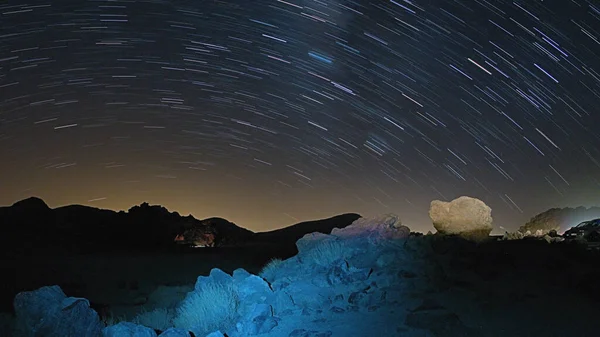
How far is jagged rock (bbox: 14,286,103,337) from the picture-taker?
7441 mm

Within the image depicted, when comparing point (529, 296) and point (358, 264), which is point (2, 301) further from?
point (529, 296)

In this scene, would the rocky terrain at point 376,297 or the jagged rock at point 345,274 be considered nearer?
the rocky terrain at point 376,297

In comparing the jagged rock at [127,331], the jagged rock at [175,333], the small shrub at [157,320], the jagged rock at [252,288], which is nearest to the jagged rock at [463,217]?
the jagged rock at [252,288]

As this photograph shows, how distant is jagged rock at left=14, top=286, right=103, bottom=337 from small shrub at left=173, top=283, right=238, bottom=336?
2070mm

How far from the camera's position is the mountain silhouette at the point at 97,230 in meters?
28.5

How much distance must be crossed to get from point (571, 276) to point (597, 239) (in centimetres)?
1546

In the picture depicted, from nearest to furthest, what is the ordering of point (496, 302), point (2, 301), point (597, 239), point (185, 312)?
1. point (496, 302)
2. point (185, 312)
3. point (2, 301)
4. point (597, 239)

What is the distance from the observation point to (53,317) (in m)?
7.55

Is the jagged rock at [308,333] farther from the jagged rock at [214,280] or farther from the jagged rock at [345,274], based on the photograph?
the jagged rock at [214,280]

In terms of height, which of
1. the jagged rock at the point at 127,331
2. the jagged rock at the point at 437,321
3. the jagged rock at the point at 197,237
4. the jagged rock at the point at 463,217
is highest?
the jagged rock at the point at 463,217

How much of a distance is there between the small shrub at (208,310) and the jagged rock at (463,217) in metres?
10.1

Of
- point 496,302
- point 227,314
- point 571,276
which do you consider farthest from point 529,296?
point 227,314

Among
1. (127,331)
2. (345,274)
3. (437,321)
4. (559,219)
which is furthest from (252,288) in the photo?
(559,219)

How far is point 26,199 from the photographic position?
33844mm
